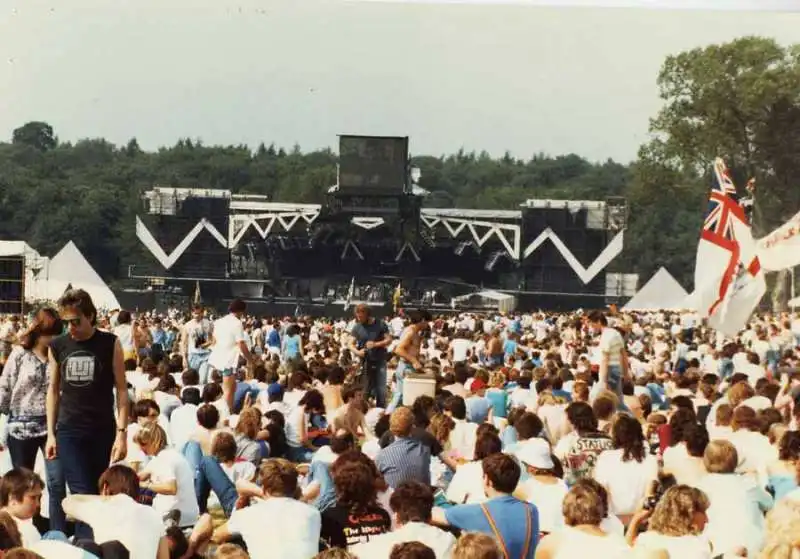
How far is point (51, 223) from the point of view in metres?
47.2

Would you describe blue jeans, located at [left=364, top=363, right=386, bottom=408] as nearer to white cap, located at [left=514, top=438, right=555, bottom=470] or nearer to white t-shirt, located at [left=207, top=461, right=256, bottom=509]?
white t-shirt, located at [left=207, top=461, right=256, bottom=509]

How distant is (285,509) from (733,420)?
148 inches

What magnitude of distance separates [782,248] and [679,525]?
13414mm

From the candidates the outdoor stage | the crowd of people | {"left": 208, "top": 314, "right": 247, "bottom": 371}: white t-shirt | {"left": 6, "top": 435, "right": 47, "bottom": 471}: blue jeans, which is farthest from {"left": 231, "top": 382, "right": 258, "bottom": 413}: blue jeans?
the outdoor stage

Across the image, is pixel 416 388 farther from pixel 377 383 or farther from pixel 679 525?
pixel 679 525

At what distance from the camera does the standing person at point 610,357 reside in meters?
10.7

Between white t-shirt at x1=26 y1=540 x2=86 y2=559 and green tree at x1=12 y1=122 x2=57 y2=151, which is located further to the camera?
green tree at x1=12 y1=122 x2=57 y2=151

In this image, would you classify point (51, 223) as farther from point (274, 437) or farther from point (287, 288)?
point (274, 437)

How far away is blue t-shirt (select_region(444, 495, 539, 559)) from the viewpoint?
215 inches

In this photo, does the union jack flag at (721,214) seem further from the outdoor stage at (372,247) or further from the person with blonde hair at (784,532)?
the outdoor stage at (372,247)

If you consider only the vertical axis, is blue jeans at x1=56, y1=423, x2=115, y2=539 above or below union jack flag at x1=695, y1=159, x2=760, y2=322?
below

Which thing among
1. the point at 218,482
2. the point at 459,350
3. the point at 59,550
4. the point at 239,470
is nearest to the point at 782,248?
the point at 459,350

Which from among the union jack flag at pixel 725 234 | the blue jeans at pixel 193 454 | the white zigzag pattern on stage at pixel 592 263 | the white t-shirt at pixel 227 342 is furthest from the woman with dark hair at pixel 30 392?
the white zigzag pattern on stage at pixel 592 263

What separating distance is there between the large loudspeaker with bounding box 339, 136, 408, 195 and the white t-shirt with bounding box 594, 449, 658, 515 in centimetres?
3264
